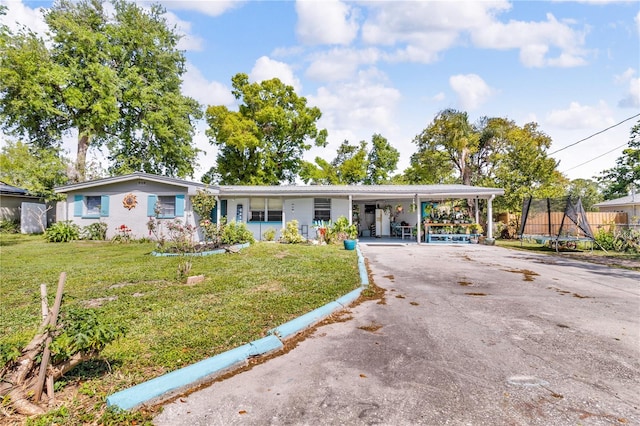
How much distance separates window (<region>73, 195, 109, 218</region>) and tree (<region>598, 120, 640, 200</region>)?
35205 millimetres

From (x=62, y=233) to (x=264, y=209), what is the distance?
926 centimetres

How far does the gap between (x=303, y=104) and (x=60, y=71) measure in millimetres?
16809

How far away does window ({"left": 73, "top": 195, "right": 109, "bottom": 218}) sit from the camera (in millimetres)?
15344

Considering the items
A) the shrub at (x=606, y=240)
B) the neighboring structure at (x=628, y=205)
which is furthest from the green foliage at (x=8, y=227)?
the neighboring structure at (x=628, y=205)

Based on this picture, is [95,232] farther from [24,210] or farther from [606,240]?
[606,240]

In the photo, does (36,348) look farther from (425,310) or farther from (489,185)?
(489,185)

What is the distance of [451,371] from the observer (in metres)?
2.70

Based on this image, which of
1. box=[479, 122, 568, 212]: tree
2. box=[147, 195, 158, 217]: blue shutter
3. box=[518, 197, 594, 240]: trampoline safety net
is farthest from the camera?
box=[479, 122, 568, 212]: tree

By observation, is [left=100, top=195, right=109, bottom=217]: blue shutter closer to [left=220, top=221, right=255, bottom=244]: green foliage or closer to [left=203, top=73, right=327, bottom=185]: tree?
[left=220, top=221, right=255, bottom=244]: green foliage

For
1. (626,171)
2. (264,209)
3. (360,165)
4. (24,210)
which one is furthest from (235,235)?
(626,171)

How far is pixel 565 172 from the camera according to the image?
2566 centimetres

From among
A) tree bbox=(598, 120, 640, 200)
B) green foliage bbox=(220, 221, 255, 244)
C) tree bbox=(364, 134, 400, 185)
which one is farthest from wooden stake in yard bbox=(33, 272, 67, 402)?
tree bbox=(598, 120, 640, 200)

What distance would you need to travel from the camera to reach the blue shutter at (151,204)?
48.8ft

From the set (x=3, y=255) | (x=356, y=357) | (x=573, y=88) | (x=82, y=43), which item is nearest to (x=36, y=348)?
(x=356, y=357)
